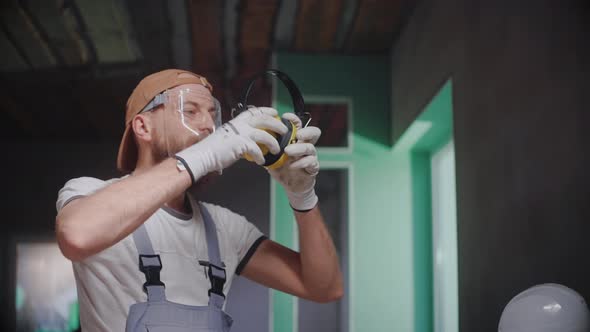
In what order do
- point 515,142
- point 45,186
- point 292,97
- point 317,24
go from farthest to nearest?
point 45,186 < point 317,24 < point 515,142 < point 292,97

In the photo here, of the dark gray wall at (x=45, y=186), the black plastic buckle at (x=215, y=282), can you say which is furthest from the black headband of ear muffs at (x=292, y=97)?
the dark gray wall at (x=45, y=186)

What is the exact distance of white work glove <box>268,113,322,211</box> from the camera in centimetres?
166

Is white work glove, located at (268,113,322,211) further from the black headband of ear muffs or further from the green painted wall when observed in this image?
the green painted wall

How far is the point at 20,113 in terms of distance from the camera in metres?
6.50

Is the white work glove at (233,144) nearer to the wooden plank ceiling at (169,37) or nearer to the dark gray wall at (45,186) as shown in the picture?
the wooden plank ceiling at (169,37)

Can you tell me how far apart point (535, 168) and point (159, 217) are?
44.1 inches

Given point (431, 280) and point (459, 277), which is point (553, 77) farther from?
point (431, 280)

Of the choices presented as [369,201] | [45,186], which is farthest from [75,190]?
[45,186]

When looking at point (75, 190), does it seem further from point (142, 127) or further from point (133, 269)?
point (142, 127)

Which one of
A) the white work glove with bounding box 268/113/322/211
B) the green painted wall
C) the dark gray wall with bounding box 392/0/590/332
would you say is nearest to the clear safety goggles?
the white work glove with bounding box 268/113/322/211

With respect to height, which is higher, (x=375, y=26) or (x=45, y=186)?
(x=375, y=26)

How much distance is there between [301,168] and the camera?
1.71 metres

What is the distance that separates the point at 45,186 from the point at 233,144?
5.81m

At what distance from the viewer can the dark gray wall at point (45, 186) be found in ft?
22.4
